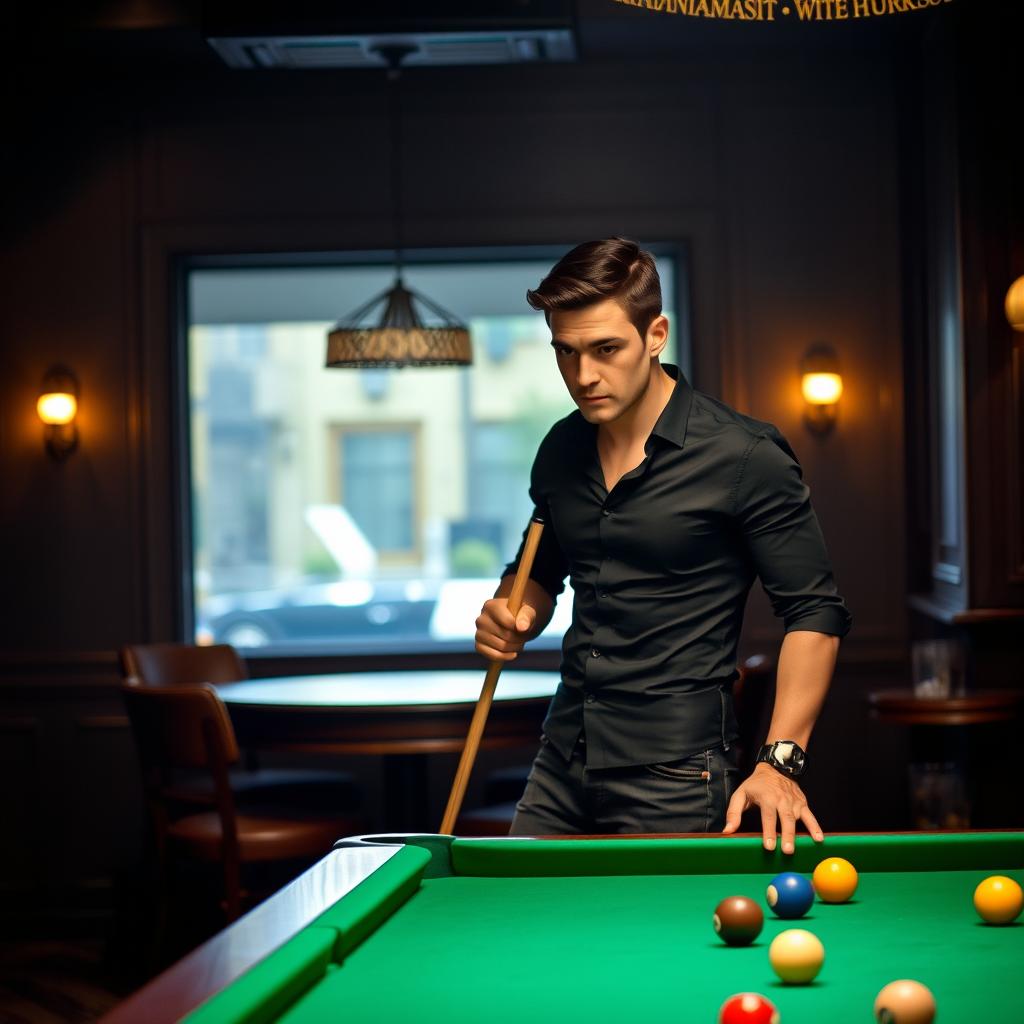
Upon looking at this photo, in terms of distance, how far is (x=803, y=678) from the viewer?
2.20m

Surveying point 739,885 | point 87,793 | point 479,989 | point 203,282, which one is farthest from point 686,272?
point 479,989

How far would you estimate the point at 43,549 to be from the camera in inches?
202

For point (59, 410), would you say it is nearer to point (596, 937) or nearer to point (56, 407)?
point (56, 407)

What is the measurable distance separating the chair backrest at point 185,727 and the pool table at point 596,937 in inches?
71.7

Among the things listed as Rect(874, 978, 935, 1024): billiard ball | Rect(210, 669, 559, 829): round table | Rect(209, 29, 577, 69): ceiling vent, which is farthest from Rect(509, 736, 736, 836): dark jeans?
Rect(209, 29, 577, 69): ceiling vent

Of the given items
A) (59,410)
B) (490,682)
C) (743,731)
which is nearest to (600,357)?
(490,682)

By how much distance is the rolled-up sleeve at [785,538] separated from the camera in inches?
88.1

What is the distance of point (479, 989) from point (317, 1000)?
0.16 m

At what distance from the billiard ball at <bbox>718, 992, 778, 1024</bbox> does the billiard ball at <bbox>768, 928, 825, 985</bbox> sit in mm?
175

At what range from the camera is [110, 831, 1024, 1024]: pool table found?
4.39 feet

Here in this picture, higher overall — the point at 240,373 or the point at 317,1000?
the point at 240,373

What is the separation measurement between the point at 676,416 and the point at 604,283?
0.87 ft

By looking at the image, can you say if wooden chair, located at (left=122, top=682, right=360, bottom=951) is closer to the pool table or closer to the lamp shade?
the lamp shade

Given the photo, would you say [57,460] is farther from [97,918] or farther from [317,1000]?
[317,1000]
